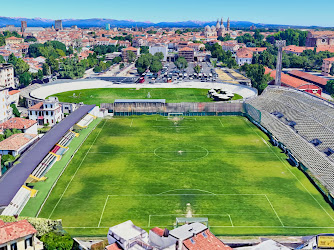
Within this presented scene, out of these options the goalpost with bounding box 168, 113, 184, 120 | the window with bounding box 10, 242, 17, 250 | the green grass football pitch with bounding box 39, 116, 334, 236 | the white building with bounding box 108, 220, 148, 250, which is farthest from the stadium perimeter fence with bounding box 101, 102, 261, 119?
the window with bounding box 10, 242, 17, 250

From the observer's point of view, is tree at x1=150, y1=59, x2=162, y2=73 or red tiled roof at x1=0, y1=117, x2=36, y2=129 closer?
red tiled roof at x1=0, y1=117, x2=36, y2=129

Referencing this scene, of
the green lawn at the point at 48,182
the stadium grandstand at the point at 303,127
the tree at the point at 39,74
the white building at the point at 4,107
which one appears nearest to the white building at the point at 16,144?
the green lawn at the point at 48,182

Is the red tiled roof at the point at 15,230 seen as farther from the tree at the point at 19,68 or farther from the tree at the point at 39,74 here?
the tree at the point at 19,68

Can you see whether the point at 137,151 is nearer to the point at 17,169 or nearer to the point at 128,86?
the point at 17,169

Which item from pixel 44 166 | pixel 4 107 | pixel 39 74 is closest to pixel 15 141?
pixel 44 166

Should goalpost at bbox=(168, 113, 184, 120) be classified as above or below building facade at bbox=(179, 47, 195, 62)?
below

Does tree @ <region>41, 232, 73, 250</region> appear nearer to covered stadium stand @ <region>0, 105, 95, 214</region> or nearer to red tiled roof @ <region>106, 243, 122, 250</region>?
red tiled roof @ <region>106, 243, 122, 250</region>

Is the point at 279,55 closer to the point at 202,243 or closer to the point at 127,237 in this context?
the point at 202,243
